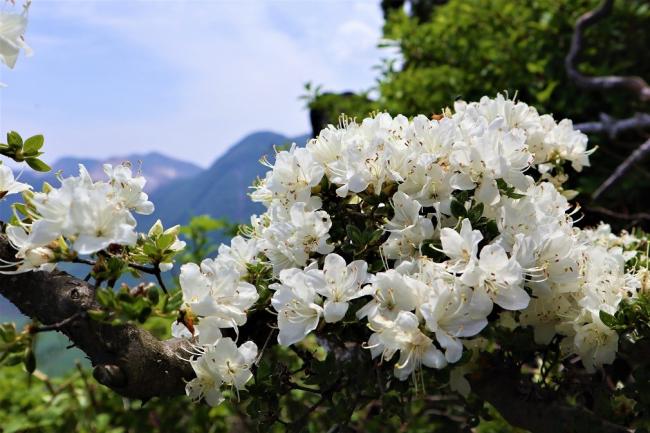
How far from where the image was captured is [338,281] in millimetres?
1202

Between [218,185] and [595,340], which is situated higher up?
[595,340]

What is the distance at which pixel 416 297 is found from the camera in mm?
1133

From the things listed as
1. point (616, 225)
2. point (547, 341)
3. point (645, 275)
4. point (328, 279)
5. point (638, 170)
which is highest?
point (328, 279)

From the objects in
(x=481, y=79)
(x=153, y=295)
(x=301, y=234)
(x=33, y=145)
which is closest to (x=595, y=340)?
(x=301, y=234)

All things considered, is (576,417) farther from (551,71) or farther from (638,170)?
(551,71)

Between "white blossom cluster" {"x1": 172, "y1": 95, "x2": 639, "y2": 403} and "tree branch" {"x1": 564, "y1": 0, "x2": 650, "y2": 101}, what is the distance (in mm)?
2420

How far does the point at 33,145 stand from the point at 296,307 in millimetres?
662

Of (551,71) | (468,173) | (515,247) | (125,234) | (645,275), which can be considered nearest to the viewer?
(125,234)

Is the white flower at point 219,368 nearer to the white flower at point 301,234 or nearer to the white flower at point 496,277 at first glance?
the white flower at point 301,234

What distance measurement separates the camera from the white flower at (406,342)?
1.10m

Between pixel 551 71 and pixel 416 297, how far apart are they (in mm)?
3431

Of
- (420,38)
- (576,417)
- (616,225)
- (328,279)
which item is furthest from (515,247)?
(420,38)

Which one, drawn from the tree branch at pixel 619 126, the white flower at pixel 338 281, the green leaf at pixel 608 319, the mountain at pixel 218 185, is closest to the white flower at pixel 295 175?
the white flower at pixel 338 281

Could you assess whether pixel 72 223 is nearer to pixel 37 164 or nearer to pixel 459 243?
pixel 37 164
